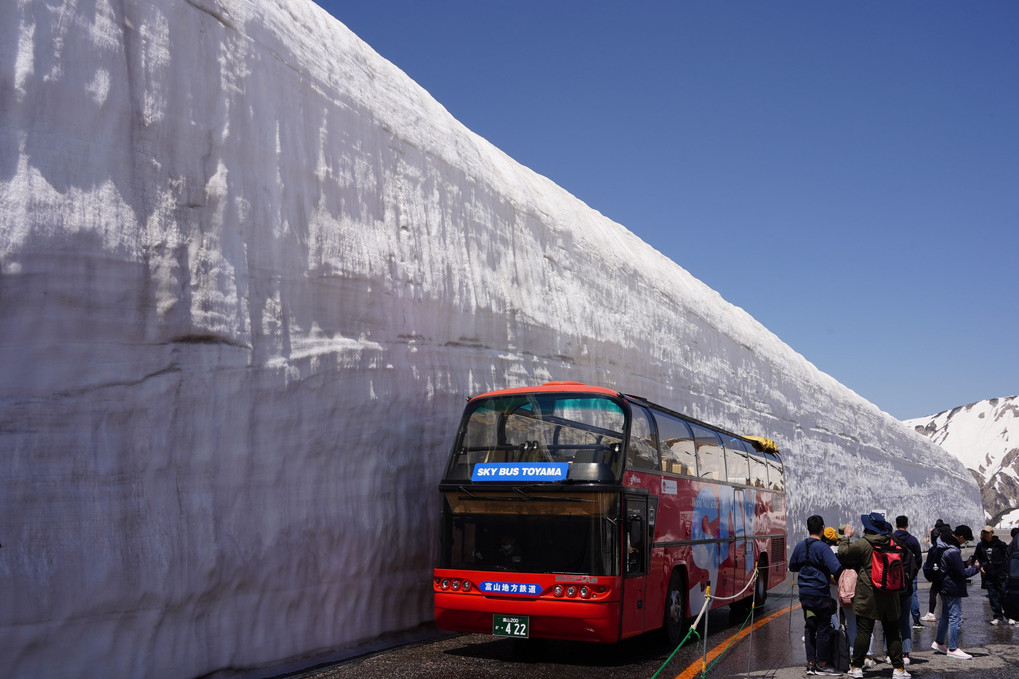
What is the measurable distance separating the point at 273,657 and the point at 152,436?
2589 millimetres

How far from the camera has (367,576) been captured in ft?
32.4

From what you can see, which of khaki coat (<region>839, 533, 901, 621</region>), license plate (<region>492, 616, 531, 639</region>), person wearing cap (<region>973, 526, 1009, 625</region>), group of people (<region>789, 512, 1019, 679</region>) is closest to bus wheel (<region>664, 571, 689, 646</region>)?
group of people (<region>789, 512, 1019, 679</region>)

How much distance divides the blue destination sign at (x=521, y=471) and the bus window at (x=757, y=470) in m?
6.09

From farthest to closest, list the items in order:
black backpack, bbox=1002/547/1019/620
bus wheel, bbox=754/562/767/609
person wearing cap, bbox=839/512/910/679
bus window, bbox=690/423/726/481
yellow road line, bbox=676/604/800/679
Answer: bus wheel, bbox=754/562/767/609
bus window, bbox=690/423/726/481
black backpack, bbox=1002/547/1019/620
yellow road line, bbox=676/604/800/679
person wearing cap, bbox=839/512/910/679

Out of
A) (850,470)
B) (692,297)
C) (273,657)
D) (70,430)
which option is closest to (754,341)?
(692,297)

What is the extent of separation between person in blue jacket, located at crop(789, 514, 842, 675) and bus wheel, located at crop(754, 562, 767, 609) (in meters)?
5.15

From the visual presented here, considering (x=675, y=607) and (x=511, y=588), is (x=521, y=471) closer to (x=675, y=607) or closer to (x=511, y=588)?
(x=511, y=588)

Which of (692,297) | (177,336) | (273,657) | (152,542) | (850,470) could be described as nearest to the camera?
(152,542)

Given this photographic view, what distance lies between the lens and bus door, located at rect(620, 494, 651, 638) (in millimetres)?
8281

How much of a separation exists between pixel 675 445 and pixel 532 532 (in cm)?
248

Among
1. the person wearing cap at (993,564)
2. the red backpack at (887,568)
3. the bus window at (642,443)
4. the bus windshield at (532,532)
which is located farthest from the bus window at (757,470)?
the bus windshield at (532,532)

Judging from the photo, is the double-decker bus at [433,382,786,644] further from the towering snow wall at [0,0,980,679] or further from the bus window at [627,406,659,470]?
the towering snow wall at [0,0,980,679]

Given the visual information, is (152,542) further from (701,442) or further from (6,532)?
(701,442)

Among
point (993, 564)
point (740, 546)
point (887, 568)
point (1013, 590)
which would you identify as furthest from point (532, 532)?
point (993, 564)
